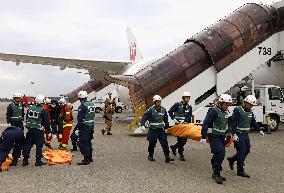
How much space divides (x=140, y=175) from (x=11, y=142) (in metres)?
3.45

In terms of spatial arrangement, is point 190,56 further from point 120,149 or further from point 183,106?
point 120,149

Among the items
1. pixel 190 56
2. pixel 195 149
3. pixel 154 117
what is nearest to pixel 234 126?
pixel 154 117

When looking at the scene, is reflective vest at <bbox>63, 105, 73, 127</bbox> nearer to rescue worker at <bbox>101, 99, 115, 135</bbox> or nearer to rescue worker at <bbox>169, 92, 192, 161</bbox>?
rescue worker at <bbox>169, 92, 192, 161</bbox>

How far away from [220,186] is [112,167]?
3022mm

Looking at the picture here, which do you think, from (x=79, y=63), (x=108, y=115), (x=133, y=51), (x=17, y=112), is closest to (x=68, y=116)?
(x=17, y=112)

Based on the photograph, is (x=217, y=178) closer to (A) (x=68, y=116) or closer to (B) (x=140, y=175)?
(B) (x=140, y=175)

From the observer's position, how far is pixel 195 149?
478 inches

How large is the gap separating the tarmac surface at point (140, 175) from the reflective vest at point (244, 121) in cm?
112

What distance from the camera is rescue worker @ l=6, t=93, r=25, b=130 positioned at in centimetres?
986

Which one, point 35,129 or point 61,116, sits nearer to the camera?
point 35,129

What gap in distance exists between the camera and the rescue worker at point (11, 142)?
8531 mm

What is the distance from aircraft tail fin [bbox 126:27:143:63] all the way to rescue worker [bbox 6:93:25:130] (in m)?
25.3

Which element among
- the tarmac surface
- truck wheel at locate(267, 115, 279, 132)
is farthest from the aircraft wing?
the tarmac surface

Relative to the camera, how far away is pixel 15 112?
32.5 ft
